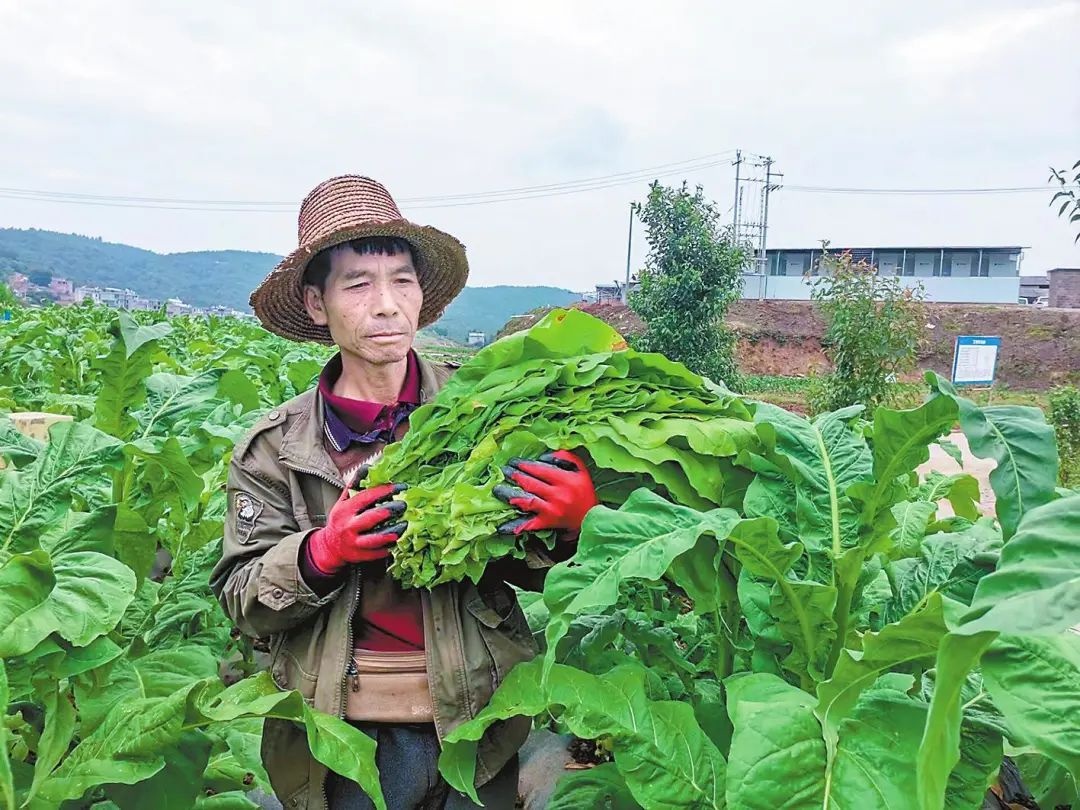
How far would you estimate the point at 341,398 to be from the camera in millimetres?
2104

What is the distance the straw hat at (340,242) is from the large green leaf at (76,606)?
2.45ft

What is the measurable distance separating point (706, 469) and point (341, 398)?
0.90 metres

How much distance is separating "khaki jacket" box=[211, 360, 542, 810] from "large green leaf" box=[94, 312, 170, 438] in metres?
0.67

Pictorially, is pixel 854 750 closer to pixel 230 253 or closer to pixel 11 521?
pixel 11 521

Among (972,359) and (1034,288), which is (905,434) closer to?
(972,359)

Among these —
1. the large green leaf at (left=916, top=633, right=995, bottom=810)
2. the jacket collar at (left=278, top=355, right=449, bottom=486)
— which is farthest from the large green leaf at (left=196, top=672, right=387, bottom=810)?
the large green leaf at (left=916, top=633, right=995, bottom=810)

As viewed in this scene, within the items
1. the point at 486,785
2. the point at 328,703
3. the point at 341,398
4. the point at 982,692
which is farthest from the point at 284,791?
the point at 982,692

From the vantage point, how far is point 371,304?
206 centimetres

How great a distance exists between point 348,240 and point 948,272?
52.7 metres

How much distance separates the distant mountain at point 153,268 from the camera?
68.2 meters

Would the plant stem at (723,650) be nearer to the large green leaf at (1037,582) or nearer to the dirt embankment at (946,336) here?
the large green leaf at (1037,582)

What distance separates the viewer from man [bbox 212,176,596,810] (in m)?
1.89

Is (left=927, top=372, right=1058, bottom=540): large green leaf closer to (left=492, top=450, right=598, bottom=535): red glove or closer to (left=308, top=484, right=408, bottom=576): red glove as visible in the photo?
(left=492, top=450, right=598, bottom=535): red glove

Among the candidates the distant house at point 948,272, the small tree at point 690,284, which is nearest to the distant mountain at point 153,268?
the distant house at point 948,272
